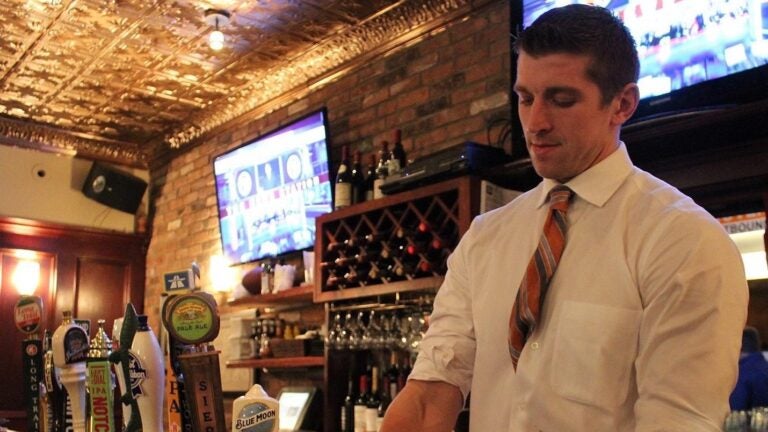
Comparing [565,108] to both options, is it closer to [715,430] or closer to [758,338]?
[715,430]

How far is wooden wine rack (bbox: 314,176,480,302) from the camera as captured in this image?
297 cm

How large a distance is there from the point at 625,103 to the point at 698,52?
1.38 metres

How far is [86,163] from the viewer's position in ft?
21.4

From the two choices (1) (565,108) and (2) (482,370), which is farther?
(2) (482,370)

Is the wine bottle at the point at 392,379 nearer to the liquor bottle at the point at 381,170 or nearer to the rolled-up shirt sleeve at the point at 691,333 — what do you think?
the liquor bottle at the point at 381,170

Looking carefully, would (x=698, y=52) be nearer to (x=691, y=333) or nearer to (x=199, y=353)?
(x=691, y=333)

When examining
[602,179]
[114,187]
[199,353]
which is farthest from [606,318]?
[114,187]

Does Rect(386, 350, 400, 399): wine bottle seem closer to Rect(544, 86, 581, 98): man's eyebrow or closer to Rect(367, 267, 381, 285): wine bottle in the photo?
Rect(367, 267, 381, 285): wine bottle

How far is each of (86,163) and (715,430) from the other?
6.33m

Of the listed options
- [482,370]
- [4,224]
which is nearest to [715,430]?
[482,370]

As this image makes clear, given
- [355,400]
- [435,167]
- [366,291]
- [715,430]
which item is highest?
[435,167]

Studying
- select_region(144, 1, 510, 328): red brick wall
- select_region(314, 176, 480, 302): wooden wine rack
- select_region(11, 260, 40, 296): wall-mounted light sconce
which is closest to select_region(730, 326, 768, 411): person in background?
select_region(314, 176, 480, 302): wooden wine rack

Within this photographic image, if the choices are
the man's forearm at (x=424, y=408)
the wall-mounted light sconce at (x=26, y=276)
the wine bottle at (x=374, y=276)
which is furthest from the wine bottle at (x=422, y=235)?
the wall-mounted light sconce at (x=26, y=276)

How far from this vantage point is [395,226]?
326 centimetres
